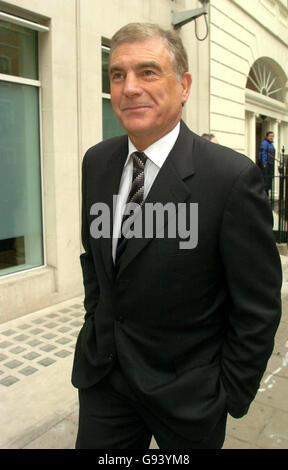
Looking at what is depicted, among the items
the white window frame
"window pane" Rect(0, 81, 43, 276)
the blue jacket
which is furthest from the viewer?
the blue jacket

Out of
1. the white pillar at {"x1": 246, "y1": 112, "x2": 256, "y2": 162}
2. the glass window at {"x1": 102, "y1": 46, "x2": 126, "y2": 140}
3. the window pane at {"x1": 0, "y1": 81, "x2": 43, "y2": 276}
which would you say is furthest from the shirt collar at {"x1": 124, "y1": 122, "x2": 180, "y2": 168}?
the white pillar at {"x1": 246, "y1": 112, "x2": 256, "y2": 162}

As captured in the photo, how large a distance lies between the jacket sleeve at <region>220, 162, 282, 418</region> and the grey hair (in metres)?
0.49

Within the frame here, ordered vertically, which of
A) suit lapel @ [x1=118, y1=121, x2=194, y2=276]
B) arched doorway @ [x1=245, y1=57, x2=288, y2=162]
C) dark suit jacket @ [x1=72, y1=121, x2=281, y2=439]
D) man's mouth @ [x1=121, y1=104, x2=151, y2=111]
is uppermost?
arched doorway @ [x1=245, y1=57, x2=288, y2=162]

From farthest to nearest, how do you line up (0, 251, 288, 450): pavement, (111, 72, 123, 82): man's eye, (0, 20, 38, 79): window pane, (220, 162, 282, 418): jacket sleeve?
(0, 20, 38, 79): window pane, (0, 251, 288, 450): pavement, (111, 72, 123, 82): man's eye, (220, 162, 282, 418): jacket sleeve

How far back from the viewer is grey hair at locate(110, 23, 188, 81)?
163 cm

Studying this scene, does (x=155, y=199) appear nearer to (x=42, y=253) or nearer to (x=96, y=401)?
(x=96, y=401)

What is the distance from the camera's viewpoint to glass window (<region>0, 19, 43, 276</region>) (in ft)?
18.1

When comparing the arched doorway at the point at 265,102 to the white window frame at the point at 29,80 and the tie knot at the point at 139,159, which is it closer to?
the white window frame at the point at 29,80

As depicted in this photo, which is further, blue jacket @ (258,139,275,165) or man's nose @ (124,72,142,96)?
blue jacket @ (258,139,275,165)

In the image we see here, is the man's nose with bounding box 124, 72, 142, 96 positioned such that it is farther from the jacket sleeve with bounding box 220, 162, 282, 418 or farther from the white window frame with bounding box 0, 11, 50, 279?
the white window frame with bounding box 0, 11, 50, 279

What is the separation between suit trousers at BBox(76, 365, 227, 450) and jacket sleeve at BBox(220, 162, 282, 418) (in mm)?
214

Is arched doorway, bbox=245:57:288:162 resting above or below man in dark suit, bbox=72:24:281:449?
above

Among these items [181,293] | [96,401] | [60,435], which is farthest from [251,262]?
[60,435]

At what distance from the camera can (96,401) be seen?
72.0 inches
